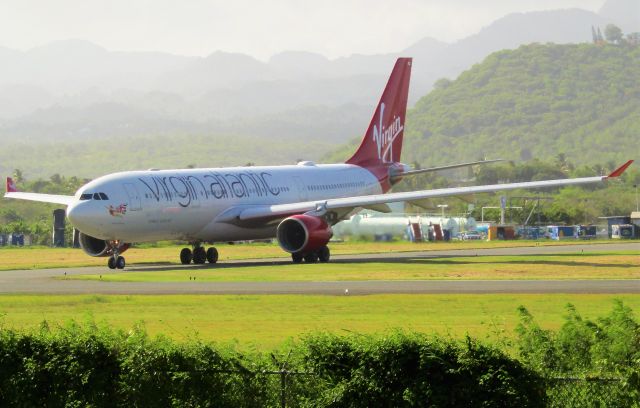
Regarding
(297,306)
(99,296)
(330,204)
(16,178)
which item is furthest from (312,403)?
(16,178)

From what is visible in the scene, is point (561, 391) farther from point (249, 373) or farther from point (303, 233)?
point (303, 233)

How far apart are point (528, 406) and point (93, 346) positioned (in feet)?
20.6

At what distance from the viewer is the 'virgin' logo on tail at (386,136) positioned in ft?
233

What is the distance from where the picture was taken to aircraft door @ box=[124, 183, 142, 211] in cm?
5181

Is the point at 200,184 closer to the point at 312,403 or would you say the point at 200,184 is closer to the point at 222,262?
the point at 222,262

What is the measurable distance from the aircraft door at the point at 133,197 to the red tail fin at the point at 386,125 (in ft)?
70.8

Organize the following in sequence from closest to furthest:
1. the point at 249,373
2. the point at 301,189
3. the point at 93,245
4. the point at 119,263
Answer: the point at 249,373
the point at 119,263
the point at 93,245
the point at 301,189

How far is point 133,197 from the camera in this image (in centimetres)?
5203

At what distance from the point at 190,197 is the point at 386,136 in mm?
20027

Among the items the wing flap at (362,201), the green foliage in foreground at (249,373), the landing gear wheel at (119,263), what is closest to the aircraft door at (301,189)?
the wing flap at (362,201)

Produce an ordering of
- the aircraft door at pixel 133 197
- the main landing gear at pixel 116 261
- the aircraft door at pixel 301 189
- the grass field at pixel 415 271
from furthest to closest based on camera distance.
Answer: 1. the aircraft door at pixel 301 189
2. the main landing gear at pixel 116 261
3. the aircraft door at pixel 133 197
4. the grass field at pixel 415 271

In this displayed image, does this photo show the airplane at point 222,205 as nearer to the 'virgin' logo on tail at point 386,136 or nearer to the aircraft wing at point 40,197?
the aircraft wing at point 40,197

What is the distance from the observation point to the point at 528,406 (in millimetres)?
14133

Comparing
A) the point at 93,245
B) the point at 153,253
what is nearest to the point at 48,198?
the point at 93,245
